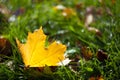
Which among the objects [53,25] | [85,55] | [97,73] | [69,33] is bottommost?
[97,73]

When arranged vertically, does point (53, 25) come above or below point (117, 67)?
above

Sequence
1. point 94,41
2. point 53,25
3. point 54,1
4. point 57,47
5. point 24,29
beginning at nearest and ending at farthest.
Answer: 1. point 57,47
2. point 94,41
3. point 24,29
4. point 53,25
5. point 54,1

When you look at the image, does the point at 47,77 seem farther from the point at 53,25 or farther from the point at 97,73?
the point at 53,25

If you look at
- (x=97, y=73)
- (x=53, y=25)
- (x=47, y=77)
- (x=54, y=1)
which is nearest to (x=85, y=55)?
(x=97, y=73)

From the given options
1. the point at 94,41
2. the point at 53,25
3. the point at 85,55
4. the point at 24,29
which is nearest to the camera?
the point at 85,55

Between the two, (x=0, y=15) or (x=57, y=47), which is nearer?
(x=57, y=47)

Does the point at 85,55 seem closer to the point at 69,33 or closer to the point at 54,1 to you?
the point at 69,33

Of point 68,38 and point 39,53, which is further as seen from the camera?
point 68,38

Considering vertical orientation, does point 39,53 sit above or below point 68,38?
below
